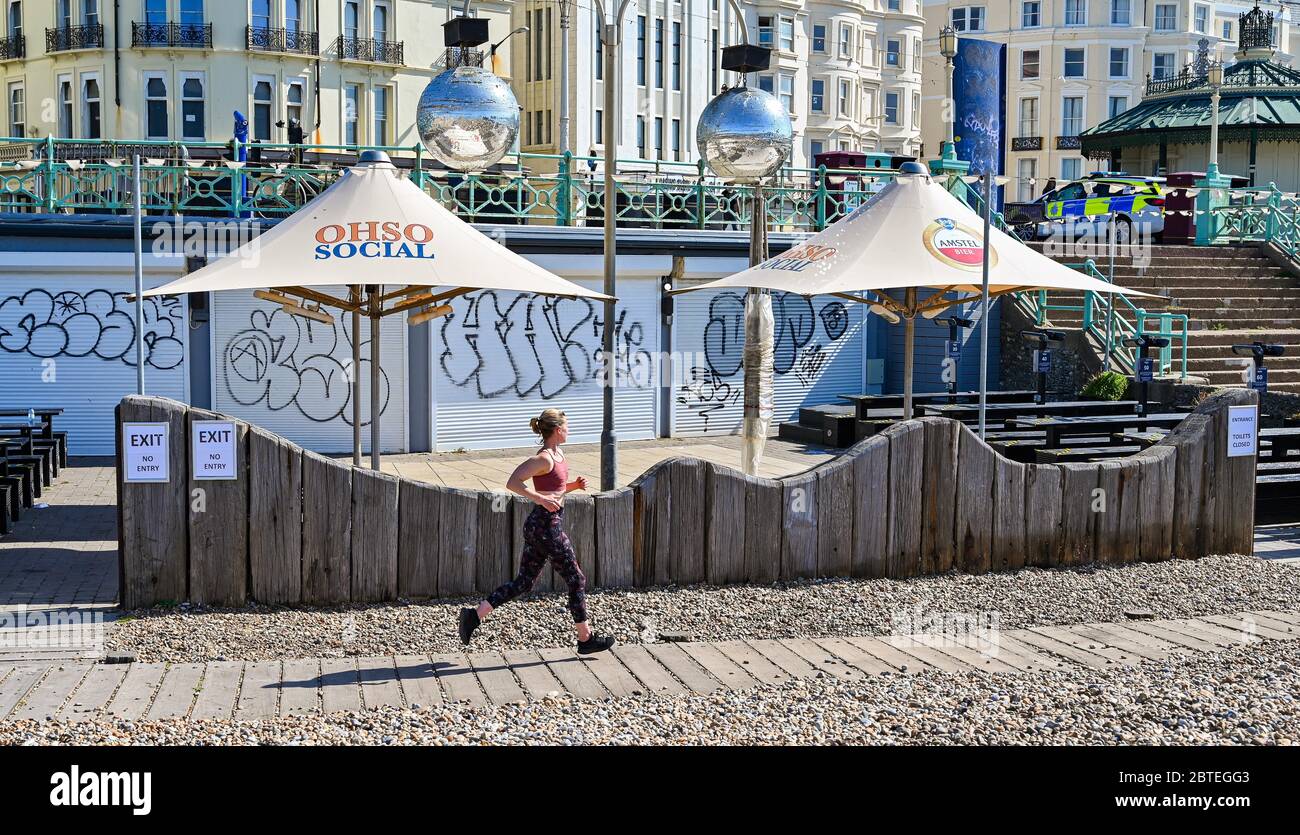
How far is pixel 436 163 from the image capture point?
23.0 metres

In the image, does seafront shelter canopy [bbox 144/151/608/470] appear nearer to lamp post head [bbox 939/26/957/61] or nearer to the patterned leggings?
the patterned leggings

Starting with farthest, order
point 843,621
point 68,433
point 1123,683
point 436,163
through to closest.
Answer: point 436,163 < point 68,433 < point 843,621 < point 1123,683

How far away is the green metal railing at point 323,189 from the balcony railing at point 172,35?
92.5ft

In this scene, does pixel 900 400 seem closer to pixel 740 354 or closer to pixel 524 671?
pixel 740 354

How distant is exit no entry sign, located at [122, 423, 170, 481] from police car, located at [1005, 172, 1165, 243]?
22.4 meters

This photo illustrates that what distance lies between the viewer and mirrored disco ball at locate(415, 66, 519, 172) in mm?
10883

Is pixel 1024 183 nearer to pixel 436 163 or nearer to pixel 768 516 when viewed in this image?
pixel 436 163

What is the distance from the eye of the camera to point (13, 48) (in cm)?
4866

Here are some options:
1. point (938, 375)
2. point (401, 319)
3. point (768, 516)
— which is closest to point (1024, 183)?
point (938, 375)

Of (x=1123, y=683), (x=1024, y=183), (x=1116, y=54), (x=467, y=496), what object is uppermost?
(x=1116, y=54)

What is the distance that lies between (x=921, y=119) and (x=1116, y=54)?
1162 centimetres

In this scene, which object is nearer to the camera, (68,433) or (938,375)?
(68,433)

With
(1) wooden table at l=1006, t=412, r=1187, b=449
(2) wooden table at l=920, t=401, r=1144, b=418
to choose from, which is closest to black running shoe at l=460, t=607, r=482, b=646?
(1) wooden table at l=1006, t=412, r=1187, b=449
